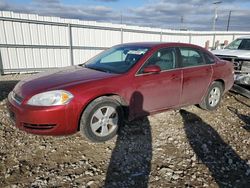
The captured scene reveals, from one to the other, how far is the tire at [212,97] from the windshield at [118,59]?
1.94 metres

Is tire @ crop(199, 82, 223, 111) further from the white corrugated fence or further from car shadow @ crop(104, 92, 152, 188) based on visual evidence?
the white corrugated fence

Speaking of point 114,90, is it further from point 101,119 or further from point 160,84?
point 160,84

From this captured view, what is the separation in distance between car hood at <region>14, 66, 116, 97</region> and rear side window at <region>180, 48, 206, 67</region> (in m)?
1.67

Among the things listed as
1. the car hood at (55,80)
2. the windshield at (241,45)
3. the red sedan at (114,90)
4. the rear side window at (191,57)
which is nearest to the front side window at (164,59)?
the red sedan at (114,90)

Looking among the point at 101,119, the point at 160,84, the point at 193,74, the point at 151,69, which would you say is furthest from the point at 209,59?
the point at 101,119

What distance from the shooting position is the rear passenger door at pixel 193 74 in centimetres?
448

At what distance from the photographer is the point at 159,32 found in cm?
1445

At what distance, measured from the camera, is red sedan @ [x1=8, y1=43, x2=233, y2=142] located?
3.22m

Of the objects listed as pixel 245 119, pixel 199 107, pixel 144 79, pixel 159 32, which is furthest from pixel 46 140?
pixel 159 32

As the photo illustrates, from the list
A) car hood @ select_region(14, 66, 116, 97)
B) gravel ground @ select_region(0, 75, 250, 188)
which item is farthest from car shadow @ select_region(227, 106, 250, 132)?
car hood @ select_region(14, 66, 116, 97)

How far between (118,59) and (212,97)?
2.43 meters

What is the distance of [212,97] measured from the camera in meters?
5.25

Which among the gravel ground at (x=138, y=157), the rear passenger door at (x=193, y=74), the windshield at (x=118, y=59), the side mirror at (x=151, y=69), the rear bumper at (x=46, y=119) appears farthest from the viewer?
the rear passenger door at (x=193, y=74)

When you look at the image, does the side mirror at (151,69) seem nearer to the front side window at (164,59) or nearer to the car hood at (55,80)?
the front side window at (164,59)
